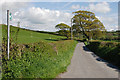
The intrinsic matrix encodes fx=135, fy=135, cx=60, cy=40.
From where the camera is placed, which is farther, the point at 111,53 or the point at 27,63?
the point at 111,53

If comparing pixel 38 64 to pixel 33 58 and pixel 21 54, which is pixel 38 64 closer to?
pixel 33 58

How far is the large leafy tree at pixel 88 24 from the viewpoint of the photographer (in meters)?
50.2

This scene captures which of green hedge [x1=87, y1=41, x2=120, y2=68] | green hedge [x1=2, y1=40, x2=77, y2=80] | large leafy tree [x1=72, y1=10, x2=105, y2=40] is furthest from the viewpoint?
large leafy tree [x1=72, y1=10, x2=105, y2=40]

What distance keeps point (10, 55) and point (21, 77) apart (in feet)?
3.67

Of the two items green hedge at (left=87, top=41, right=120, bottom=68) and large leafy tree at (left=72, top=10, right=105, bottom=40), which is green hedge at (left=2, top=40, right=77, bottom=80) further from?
large leafy tree at (left=72, top=10, right=105, bottom=40)

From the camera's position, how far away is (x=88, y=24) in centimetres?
5191

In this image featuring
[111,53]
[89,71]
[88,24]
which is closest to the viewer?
[89,71]

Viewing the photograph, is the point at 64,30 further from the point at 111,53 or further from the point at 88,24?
the point at 111,53

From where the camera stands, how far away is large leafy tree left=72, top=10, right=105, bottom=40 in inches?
1975

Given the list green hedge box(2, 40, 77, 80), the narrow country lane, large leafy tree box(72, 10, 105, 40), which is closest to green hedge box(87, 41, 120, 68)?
the narrow country lane

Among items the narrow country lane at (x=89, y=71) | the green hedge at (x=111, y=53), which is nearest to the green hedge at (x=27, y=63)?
the narrow country lane at (x=89, y=71)

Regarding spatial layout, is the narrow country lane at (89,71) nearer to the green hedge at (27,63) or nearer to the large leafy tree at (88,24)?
the green hedge at (27,63)

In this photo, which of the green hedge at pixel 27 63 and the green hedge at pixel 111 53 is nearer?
the green hedge at pixel 27 63

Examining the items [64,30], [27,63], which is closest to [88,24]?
[64,30]
